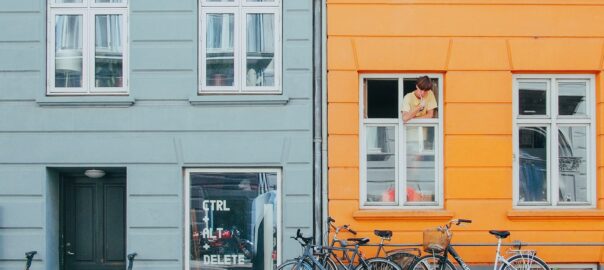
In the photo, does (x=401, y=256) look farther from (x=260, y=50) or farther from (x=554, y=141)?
(x=260, y=50)

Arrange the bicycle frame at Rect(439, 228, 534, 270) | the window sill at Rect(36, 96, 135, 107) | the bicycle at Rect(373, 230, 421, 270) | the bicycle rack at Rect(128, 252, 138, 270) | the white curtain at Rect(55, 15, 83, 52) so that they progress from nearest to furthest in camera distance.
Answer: the bicycle frame at Rect(439, 228, 534, 270) < the bicycle at Rect(373, 230, 421, 270) < the bicycle rack at Rect(128, 252, 138, 270) < the window sill at Rect(36, 96, 135, 107) < the white curtain at Rect(55, 15, 83, 52)

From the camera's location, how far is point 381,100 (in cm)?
1003

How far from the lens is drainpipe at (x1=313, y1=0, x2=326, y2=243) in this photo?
31.8ft

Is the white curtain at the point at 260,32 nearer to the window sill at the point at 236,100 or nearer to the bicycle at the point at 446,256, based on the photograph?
the window sill at the point at 236,100

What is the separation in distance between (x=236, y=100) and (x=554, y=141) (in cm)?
420

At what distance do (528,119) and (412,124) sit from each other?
4.99 feet

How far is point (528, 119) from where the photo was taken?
9.99 meters

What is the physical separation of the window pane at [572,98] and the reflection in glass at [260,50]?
12.5 ft

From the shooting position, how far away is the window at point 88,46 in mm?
9891

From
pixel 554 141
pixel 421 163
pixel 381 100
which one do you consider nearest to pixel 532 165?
pixel 554 141

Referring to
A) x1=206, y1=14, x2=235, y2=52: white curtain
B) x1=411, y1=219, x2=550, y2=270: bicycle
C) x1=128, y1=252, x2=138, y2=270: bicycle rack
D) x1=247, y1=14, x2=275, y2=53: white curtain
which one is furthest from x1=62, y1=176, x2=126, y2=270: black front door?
x1=411, y1=219, x2=550, y2=270: bicycle

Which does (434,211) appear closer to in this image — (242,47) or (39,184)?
(242,47)

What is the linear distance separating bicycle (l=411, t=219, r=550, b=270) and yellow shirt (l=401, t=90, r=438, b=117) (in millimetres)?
1509

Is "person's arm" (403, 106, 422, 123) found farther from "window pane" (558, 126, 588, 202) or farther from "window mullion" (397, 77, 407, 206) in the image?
"window pane" (558, 126, 588, 202)
